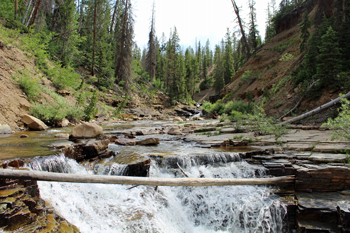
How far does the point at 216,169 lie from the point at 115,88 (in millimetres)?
20596

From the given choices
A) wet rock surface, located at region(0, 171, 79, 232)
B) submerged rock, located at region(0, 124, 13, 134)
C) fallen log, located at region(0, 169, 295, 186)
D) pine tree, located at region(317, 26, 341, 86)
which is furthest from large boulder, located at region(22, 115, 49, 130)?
pine tree, located at region(317, 26, 341, 86)

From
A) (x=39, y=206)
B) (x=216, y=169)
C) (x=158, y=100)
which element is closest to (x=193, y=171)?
(x=216, y=169)

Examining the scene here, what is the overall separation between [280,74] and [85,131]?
16.0 m

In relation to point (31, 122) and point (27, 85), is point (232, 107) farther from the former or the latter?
point (27, 85)

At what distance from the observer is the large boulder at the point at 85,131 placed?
7204 mm

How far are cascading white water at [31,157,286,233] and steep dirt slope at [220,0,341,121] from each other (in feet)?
26.9

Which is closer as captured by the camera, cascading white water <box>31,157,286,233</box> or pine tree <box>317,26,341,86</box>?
cascading white water <box>31,157,286,233</box>

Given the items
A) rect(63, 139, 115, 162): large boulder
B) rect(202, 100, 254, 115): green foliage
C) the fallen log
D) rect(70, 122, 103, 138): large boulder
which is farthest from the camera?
rect(202, 100, 254, 115): green foliage

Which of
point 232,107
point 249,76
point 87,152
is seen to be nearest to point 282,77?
point 232,107

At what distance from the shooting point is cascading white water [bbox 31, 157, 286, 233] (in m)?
3.45

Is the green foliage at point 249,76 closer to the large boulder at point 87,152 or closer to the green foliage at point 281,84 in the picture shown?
the green foliage at point 281,84

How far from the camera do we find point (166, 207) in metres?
4.20

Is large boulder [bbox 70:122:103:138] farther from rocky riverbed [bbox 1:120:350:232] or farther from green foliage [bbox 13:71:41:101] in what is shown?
green foliage [bbox 13:71:41:101]

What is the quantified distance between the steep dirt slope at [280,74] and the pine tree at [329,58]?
822mm
